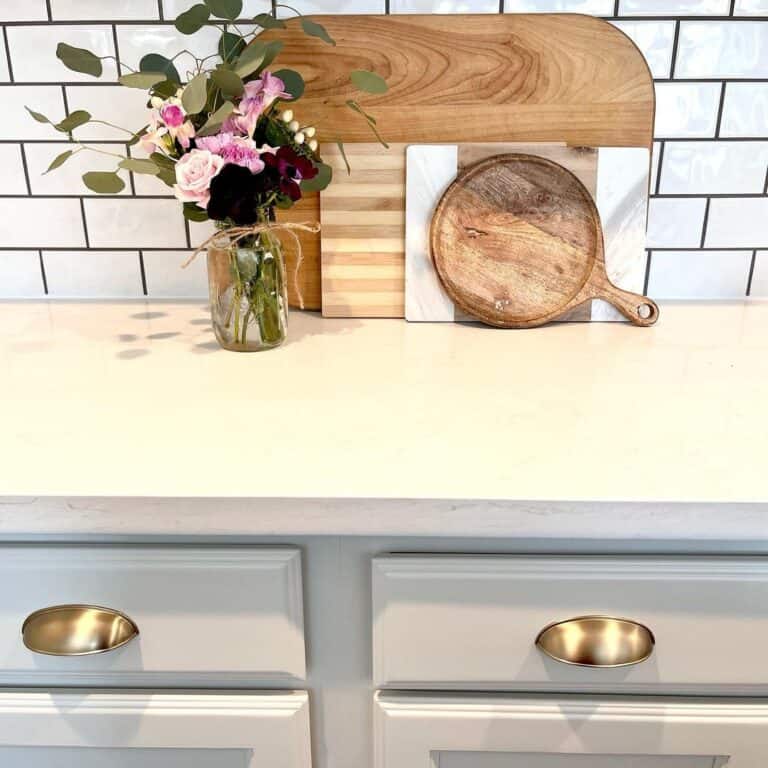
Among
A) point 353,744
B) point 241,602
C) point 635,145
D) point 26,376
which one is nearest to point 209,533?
point 241,602

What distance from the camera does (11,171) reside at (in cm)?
116

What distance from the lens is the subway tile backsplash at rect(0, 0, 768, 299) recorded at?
1.07 metres

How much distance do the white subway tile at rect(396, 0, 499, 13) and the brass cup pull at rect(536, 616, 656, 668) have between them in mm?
822

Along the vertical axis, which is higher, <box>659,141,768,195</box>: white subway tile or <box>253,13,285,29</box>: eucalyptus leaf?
<box>253,13,285,29</box>: eucalyptus leaf

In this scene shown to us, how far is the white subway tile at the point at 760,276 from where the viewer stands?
1.17 m

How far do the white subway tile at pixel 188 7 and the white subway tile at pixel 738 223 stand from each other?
71 centimetres

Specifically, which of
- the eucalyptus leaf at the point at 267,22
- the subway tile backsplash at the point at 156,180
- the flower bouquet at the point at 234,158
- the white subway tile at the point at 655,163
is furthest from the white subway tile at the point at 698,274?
the eucalyptus leaf at the point at 267,22

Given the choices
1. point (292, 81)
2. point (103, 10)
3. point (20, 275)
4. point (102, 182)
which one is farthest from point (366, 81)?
point (20, 275)

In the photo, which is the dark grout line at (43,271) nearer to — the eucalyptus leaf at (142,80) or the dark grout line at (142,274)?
the dark grout line at (142,274)

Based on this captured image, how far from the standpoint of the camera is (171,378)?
2.89 feet

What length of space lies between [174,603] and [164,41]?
805 mm

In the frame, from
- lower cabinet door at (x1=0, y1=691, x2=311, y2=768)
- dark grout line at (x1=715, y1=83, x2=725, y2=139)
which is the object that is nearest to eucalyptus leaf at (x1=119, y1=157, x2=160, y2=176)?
lower cabinet door at (x1=0, y1=691, x2=311, y2=768)

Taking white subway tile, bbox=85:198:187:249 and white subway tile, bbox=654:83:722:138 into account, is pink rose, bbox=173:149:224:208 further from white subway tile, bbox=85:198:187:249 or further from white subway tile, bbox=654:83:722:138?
white subway tile, bbox=654:83:722:138

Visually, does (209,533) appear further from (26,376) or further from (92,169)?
(92,169)
